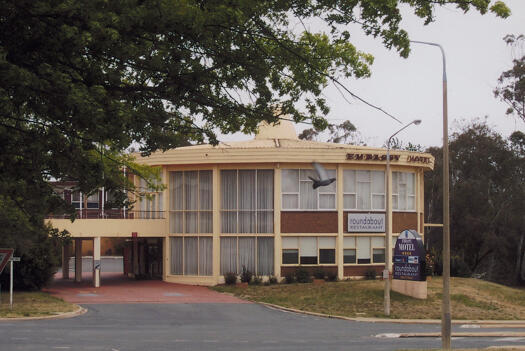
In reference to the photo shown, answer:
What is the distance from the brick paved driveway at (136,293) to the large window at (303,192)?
6484 millimetres

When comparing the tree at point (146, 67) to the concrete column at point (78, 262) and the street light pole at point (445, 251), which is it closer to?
the street light pole at point (445, 251)

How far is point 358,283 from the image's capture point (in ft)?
123

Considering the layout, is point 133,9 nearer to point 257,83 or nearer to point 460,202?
point 257,83

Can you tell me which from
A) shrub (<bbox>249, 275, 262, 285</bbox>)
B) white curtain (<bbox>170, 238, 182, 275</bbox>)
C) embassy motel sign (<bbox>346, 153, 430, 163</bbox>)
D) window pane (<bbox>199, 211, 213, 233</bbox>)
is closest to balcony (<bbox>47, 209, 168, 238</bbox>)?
A: white curtain (<bbox>170, 238, 182, 275</bbox>)

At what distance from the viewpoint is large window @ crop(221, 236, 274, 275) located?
4012cm

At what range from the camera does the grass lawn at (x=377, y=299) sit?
3186 centimetres

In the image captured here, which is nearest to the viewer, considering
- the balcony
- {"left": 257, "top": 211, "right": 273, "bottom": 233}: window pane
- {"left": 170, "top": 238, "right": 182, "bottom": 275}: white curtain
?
the balcony

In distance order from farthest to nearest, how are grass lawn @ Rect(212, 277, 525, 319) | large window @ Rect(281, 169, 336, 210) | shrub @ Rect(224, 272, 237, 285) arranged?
large window @ Rect(281, 169, 336, 210)
shrub @ Rect(224, 272, 237, 285)
grass lawn @ Rect(212, 277, 525, 319)

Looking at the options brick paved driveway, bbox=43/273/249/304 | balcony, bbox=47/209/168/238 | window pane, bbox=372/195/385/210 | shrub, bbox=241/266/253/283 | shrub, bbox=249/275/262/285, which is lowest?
brick paved driveway, bbox=43/273/249/304

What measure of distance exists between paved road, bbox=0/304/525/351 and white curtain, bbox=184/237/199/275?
8116 mm

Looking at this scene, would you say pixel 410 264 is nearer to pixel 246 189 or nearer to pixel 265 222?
pixel 265 222

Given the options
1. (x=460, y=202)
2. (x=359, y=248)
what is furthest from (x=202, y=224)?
(x=460, y=202)

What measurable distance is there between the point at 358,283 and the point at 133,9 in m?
29.7

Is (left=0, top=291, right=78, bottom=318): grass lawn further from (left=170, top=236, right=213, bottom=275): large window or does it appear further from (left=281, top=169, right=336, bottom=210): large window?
(left=281, top=169, right=336, bottom=210): large window
